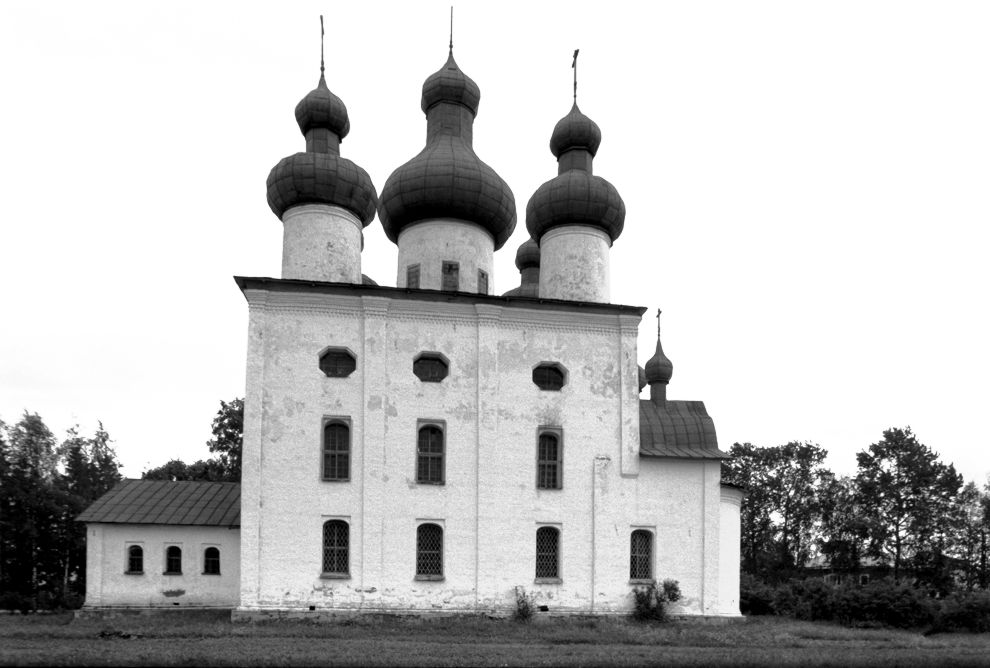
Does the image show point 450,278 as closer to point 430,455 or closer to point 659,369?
point 430,455

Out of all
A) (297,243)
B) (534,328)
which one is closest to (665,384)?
(534,328)

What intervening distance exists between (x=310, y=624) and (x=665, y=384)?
12593 mm

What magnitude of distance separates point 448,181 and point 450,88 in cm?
305

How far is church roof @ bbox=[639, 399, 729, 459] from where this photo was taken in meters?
19.0

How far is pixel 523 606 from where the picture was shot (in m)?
17.4

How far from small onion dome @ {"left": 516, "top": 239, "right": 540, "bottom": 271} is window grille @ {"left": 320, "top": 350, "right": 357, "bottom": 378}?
10.5 meters

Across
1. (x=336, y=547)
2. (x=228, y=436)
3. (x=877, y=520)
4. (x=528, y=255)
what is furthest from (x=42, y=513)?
(x=877, y=520)

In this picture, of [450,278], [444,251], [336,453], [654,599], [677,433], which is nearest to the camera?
[336,453]

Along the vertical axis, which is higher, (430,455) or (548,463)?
(430,455)

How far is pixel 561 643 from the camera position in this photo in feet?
46.4

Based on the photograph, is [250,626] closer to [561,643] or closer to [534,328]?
[561,643]

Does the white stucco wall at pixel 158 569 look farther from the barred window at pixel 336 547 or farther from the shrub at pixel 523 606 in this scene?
the shrub at pixel 523 606

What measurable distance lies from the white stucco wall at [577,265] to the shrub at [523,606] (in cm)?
696

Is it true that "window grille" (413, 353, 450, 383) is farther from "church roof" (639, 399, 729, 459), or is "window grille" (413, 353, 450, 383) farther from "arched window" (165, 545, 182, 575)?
"arched window" (165, 545, 182, 575)
